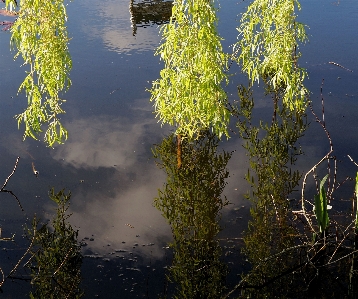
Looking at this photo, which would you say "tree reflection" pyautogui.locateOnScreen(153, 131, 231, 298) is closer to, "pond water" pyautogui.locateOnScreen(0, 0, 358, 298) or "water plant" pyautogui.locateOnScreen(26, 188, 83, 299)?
"pond water" pyautogui.locateOnScreen(0, 0, 358, 298)

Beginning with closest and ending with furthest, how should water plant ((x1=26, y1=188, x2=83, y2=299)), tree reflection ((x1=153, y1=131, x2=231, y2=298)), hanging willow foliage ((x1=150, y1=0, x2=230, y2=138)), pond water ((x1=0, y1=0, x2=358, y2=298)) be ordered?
water plant ((x1=26, y1=188, x2=83, y2=299)), tree reflection ((x1=153, y1=131, x2=231, y2=298)), pond water ((x1=0, y1=0, x2=358, y2=298)), hanging willow foliage ((x1=150, y1=0, x2=230, y2=138))

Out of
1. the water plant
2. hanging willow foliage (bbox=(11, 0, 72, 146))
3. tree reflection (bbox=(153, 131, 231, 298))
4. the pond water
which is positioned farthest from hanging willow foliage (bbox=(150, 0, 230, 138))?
the water plant

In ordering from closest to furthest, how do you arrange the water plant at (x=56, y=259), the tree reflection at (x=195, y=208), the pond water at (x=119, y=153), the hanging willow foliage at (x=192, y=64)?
the water plant at (x=56, y=259) < the tree reflection at (x=195, y=208) < the pond water at (x=119, y=153) < the hanging willow foliage at (x=192, y=64)

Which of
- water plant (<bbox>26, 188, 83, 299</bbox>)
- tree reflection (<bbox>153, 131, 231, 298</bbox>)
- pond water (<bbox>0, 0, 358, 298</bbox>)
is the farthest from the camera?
pond water (<bbox>0, 0, 358, 298</bbox>)

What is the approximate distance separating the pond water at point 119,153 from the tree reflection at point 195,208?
0.09m

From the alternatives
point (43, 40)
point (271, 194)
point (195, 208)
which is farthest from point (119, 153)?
point (271, 194)

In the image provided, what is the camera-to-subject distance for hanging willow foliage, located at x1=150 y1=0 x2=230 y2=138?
4840 millimetres

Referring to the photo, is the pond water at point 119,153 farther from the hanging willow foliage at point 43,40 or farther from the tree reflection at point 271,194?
the hanging willow foliage at point 43,40

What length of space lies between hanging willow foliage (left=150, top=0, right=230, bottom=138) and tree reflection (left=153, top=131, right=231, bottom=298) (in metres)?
0.38

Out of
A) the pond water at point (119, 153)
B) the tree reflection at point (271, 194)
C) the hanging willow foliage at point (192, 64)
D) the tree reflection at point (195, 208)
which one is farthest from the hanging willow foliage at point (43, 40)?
the tree reflection at point (271, 194)

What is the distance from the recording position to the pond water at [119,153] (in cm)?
412

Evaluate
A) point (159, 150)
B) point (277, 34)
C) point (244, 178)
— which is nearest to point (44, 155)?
point (159, 150)

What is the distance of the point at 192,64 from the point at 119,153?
4.44ft

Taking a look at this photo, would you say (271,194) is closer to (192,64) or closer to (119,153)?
(192,64)
